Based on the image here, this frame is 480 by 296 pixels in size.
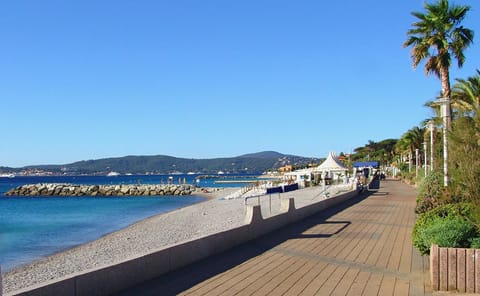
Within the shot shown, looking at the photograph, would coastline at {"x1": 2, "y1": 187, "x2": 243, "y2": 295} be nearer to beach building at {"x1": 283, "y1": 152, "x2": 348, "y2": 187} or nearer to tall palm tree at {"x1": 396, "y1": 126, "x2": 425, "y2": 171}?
beach building at {"x1": 283, "y1": 152, "x2": 348, "y2": 187}

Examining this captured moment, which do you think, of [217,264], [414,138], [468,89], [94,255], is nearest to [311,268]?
[217,264]

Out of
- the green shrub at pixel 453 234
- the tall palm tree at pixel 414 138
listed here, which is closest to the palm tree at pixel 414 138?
the tall palm tree at pixel 414 138

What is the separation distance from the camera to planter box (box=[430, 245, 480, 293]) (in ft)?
19.8

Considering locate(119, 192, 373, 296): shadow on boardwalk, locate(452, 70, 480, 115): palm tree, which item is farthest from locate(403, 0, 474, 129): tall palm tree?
locate(119, 192, 373, 296): shadow on boardwalk

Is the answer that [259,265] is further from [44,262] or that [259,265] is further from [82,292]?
[44,262]

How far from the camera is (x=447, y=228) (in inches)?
265

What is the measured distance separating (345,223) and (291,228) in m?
2.27

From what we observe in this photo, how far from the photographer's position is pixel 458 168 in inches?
320

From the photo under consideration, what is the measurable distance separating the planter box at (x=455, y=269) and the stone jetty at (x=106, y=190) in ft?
232

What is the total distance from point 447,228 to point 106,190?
8071 centimetres

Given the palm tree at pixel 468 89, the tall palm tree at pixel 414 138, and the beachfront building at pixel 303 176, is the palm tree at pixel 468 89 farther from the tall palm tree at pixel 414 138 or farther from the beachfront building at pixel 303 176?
the tall palm tree at pixel 414 138

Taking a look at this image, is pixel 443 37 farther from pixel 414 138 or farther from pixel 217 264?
pixel 414 138

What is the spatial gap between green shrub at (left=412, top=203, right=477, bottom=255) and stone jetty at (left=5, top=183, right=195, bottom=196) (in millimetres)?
68940

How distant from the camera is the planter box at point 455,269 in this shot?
6035mm
